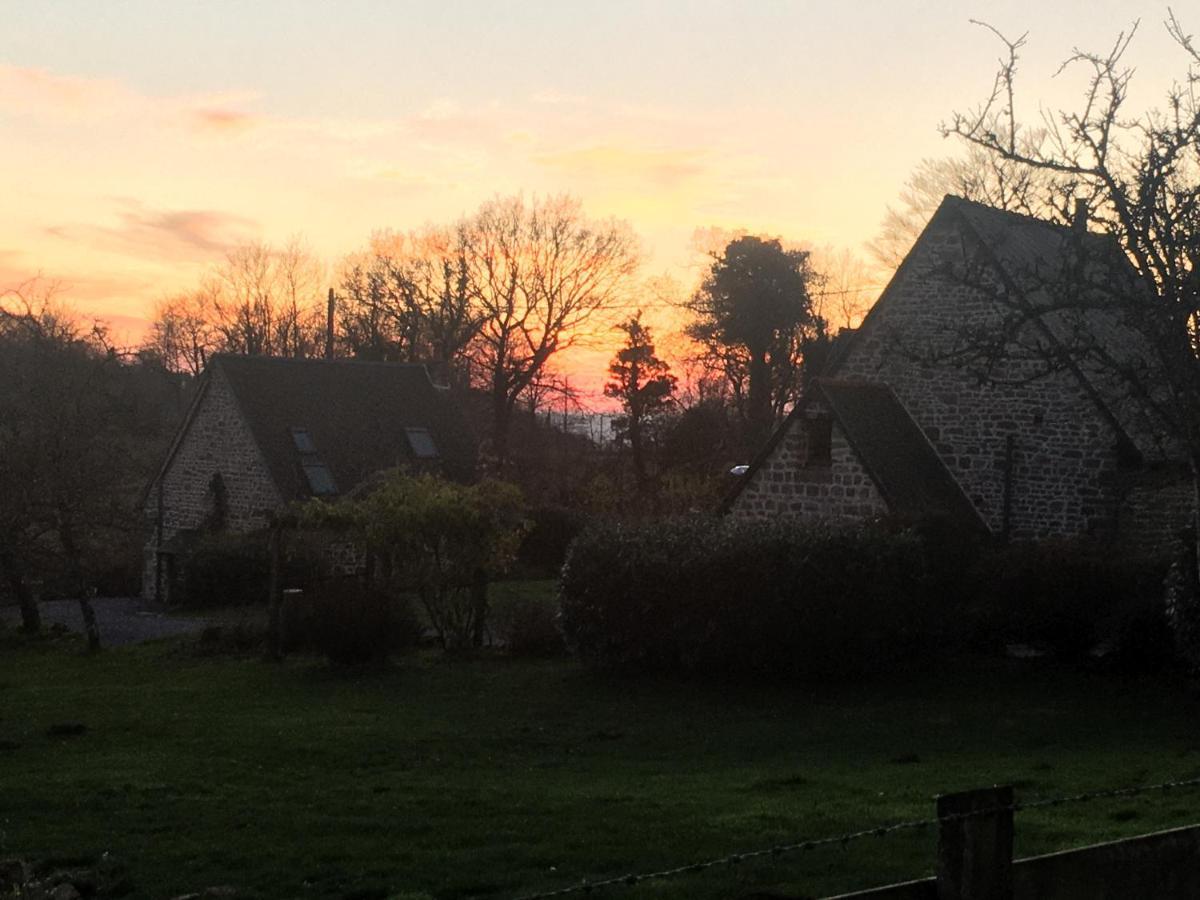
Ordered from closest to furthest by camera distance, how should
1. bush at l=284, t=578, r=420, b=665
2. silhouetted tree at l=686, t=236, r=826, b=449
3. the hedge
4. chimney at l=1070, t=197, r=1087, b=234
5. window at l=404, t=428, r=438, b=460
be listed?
1. chimney at l=1070, t=197, r=1087, b=234
2. the hedge
3. bush at l=284, t=578, r=420, b=665
4. window at l=404, t=428, r=438, b=460
5. silhouetted tree at l=686, t=236, r=826, b=449

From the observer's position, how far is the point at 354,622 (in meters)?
20.6

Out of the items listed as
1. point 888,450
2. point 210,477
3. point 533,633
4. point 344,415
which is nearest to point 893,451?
point 888,450

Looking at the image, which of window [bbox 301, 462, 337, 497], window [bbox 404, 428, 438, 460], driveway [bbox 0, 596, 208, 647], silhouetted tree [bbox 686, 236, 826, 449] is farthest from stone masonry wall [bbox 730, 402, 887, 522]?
silhouetted tree [bbox 686, 236, 826, 449]

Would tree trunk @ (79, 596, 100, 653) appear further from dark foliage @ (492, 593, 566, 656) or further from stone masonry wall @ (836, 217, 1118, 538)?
stone masonry wall @ (836, 217, 1118, 538)

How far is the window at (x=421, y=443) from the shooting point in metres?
44.2

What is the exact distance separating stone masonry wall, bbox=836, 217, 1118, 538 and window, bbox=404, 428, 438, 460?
19.3m

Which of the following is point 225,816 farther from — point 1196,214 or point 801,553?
point 1196,214

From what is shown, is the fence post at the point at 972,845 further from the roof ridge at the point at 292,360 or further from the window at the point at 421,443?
the window at the point at 421,443

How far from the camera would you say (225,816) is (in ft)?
35.2

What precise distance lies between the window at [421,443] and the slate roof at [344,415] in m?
0.16

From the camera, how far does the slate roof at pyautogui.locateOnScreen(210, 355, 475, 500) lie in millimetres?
40875

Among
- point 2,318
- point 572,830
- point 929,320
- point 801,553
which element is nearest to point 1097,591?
point 801,553

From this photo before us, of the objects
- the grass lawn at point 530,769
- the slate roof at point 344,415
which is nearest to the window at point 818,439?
the grass lawn at point 530,769

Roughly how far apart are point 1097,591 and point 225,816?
12.2 metres
